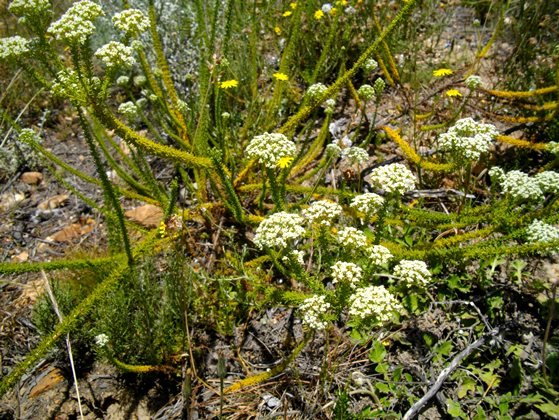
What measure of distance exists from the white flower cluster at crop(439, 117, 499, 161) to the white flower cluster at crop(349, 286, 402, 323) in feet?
3.22

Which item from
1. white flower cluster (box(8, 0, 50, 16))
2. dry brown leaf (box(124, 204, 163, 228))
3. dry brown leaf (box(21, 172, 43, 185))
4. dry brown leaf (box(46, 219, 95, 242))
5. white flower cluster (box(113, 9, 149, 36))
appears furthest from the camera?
dry brown leaf (box(21, 172, 43, 185))

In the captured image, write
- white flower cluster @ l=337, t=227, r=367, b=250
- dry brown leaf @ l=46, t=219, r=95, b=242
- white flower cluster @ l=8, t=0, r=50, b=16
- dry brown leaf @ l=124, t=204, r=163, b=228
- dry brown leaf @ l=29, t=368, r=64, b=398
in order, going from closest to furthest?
white flower cluster @ l=8, t=0, r=50, b=16, white flower cluster @ l=337, t=227, r=367, b=250, dry brown leaf @ l=29, t=368, r=64, b=398, dry brown leaf @ l=124, t=204, r=163, b=228, dry brown leaf @ l=46, t=219, r=95, b=242

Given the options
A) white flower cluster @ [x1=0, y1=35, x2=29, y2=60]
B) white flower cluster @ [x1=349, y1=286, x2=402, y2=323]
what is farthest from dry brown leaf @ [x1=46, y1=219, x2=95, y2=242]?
white flower cluster @ [x1=349, y1=286, x2=402, y2=323]

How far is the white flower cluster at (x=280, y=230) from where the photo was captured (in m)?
2.02

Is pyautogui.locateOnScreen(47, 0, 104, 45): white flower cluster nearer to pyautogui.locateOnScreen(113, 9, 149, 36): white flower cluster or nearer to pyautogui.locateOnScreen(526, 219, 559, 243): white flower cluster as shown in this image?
pyautogui.locateOnScreen(113, 9, 149, 36): white flower cluster

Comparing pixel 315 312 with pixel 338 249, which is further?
pixel 338 249

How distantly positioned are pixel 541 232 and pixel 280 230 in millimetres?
1349

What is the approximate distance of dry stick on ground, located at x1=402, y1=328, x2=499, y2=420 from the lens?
7.26ft

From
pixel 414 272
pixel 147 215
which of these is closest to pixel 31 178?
pixel 147 215

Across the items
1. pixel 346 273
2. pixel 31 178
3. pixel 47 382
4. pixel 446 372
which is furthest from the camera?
pixel 31 178

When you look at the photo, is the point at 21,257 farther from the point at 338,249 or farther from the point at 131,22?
the point at 338,249

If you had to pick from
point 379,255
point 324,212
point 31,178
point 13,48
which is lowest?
point 31,178

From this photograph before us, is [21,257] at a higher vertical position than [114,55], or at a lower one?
lower

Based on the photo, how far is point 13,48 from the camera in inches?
83.4
